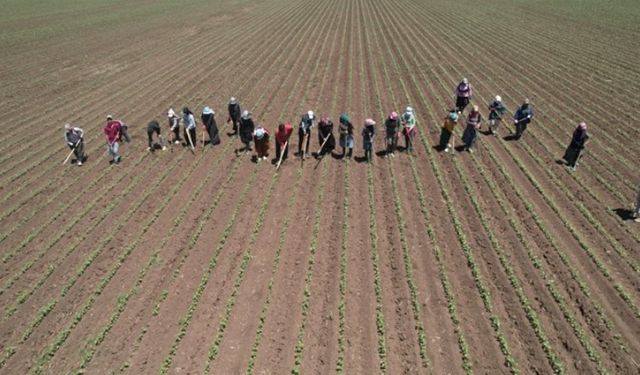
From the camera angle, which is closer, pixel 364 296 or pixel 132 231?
pixel 364 296

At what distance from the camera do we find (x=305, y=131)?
46.7 ft

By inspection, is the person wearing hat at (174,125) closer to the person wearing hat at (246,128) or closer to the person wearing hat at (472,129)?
the person wearing hat at (246,128)

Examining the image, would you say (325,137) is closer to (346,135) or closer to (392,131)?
(346,135)

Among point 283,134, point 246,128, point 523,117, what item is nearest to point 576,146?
point 523,117

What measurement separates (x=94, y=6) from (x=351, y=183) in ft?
180

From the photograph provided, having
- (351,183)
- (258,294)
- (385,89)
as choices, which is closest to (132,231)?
(258,294)

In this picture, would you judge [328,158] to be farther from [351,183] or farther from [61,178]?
[61,178]

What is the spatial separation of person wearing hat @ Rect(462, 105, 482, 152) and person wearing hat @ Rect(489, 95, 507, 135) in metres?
1.24

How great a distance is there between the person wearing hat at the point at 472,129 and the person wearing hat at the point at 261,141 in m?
6.44

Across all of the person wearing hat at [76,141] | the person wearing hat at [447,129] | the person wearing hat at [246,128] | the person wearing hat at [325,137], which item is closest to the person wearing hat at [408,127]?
the person wearing hat at [447,129]

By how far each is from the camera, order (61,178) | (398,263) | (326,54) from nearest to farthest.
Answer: (398,263) → (61,178) → (326,54)

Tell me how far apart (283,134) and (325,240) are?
4.66m

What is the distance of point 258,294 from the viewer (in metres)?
9.04

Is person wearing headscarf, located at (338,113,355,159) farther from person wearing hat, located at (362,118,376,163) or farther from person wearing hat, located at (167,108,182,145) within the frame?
person wearing hat, located at (167,108,182,145)
